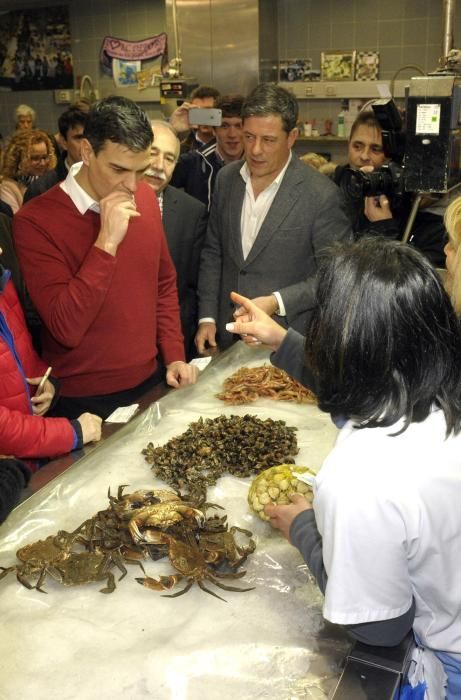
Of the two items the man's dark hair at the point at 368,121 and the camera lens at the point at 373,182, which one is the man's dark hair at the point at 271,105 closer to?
the camera lens at the point at 373,182

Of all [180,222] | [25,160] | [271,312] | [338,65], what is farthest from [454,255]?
[338,65]

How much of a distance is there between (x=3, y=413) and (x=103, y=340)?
0.70 metres

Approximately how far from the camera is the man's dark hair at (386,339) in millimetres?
1180

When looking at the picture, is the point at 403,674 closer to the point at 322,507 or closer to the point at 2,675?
the point at 322,507

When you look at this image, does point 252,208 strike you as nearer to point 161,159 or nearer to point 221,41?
point 161,159

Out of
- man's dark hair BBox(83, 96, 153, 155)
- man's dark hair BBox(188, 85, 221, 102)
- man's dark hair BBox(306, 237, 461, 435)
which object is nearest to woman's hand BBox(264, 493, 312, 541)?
man's dark hair BBox(306, 237, 461, 435)

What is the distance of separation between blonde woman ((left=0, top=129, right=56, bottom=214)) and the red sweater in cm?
202

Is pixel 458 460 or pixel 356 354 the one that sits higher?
pixel 356 354

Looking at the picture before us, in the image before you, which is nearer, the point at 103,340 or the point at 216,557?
the point at 216,557

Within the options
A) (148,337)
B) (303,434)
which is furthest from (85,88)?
(303,434)

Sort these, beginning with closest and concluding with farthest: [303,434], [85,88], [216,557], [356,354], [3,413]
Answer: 1. [356,354]
2. [216,557]
3. [3,413]
4. [303,434]
5. [85,88]

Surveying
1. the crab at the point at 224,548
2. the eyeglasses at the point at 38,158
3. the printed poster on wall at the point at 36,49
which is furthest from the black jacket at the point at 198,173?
the printed poster on wall at the point at 36,49

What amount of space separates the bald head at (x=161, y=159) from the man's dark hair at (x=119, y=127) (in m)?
0.88

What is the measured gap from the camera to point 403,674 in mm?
1271
